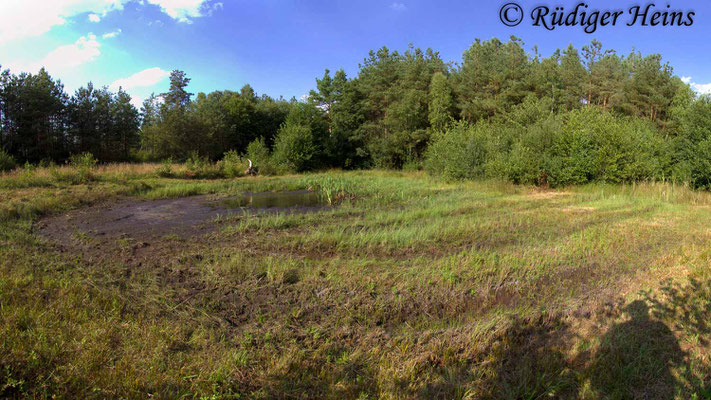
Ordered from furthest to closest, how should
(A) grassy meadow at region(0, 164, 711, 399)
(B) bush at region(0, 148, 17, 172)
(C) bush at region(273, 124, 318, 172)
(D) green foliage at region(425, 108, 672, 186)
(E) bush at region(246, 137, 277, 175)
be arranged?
(C) bush at region(273, 124, 318, 172) → (E) bush at region(246, 137, 277, 175) → (B) bush at region(0, 148, 17, 172) → (D) green foliage at region(425, 108, 672, 186) → (A) grassy meadow at region(0, 164, 711, 399)

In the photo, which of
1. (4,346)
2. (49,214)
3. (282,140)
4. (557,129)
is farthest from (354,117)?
(4,346)

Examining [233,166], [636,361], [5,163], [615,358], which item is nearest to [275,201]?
[233,166]

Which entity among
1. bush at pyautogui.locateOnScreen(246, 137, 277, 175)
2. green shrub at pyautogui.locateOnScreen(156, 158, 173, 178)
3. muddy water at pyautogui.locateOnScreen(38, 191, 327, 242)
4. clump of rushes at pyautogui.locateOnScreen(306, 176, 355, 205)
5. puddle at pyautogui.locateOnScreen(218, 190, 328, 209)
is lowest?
muddy water at pyautogui.locateOnScreen(38, 191, 327, 242)

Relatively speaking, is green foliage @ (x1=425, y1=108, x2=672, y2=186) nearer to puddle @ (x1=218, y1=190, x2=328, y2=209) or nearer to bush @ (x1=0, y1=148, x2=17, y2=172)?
puddle @ (x1=218, y1=190, x2=328, y2=209)

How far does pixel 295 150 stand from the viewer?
28.6m

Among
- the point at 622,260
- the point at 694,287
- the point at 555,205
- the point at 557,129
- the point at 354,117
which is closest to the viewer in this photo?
the point at 694,287

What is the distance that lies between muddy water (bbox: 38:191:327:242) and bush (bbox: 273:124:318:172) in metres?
12.7

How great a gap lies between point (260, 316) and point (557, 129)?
59.2 feet

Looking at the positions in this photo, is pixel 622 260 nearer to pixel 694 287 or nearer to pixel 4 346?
pixel 694 287

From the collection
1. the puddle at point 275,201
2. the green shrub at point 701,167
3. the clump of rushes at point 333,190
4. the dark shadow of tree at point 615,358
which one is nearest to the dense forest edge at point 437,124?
the green shrub at point 701,167

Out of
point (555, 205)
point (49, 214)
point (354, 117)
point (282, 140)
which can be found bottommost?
point (49, 214)

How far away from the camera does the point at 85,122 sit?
28953 mm

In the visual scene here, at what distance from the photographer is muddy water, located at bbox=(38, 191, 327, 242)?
27.7 ft

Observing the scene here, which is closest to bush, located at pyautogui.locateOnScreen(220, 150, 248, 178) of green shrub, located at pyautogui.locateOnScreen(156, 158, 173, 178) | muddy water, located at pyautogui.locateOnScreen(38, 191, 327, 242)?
green shrub, located at pyautogui.locateOnScreen(156, 158, 173, 178)
